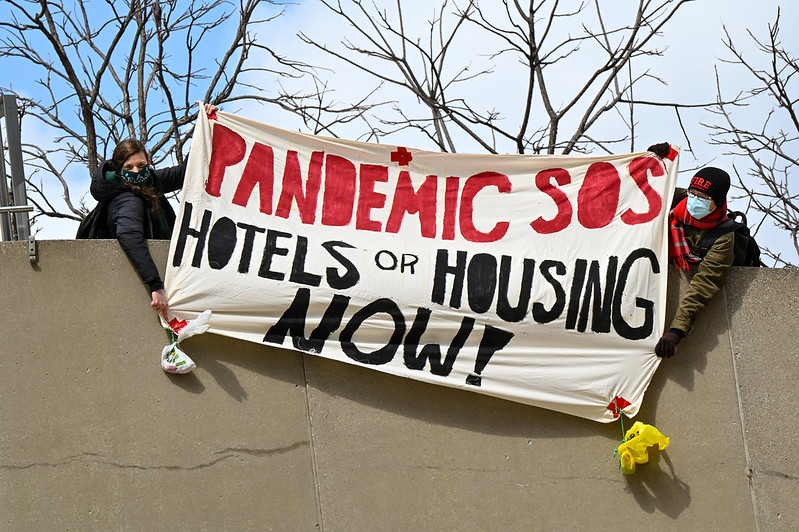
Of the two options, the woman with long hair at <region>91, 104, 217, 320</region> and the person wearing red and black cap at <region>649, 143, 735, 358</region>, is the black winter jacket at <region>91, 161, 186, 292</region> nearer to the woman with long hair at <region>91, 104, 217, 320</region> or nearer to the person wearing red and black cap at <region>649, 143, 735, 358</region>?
the woman with long hair at <region>91, 104, 217, 320</region>

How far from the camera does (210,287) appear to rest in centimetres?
516

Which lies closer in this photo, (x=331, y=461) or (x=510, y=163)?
(x=331, y=461)

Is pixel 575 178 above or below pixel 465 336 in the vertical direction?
above

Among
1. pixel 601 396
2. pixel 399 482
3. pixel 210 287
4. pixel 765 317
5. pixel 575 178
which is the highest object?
pixel 575 178

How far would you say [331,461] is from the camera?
17.1ft

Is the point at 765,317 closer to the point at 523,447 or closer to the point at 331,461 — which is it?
the point at 523,447

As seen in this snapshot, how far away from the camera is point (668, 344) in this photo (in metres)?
5.22

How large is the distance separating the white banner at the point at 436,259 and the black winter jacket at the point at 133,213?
0.13 m

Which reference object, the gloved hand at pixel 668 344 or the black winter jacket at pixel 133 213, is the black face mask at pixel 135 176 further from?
the gloved hand at pixel 668 344

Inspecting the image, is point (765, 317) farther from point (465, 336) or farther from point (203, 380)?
point (203, 380)

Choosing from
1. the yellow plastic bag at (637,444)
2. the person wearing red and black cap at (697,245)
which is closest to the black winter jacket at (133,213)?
the yellow plastic bag at (637,444)

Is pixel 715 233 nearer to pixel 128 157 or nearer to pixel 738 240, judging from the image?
pixel 738 240

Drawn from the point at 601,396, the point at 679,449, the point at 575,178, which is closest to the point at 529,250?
the point at 575,178

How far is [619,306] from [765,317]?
0.88 metres
